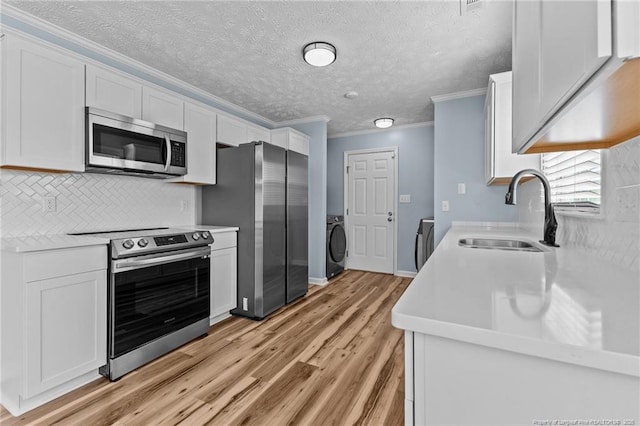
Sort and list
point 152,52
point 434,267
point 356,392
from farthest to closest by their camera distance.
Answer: point 152,52, point 356,392, point 434,267

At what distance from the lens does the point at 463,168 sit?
3283 millimetres

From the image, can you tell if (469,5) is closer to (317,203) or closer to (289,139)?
(289,139)

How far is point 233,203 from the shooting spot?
307cm

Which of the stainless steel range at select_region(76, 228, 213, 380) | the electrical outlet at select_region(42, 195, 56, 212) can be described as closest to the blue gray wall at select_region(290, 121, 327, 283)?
the stainless steel range at select_region(76, 228, 213, 380)

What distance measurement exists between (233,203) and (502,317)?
280 centimetres

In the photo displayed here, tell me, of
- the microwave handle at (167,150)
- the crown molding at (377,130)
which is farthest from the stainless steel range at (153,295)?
the crown molding at (377,130)

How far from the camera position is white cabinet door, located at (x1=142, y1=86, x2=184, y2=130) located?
8.20 feet

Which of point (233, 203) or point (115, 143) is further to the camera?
point (233, 203)

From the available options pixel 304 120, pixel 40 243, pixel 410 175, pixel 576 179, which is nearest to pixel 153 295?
pixel 40 243

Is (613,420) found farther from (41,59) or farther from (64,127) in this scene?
(41,59)

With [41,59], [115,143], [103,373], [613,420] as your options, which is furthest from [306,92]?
[613,420]

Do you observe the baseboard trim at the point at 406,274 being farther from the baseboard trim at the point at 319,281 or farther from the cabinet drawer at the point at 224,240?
the cabinet drawer at the point at 224,240

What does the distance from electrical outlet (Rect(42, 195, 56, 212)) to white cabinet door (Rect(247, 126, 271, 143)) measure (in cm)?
200

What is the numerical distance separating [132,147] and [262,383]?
79.1 inches
